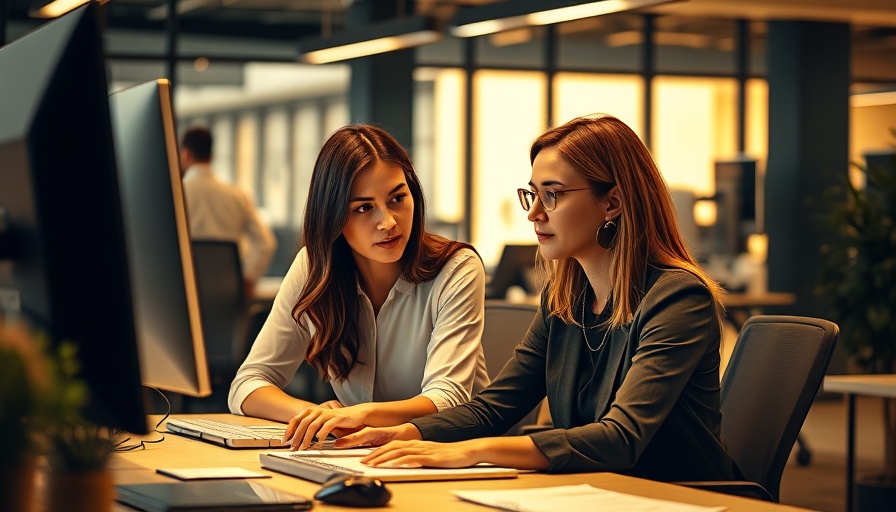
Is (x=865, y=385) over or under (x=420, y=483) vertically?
under

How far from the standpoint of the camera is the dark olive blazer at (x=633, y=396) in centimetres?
184

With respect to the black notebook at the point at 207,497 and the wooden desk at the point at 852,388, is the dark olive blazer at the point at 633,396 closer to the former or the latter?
the black notebook at the point at 207,497

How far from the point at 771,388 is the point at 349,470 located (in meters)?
0.90

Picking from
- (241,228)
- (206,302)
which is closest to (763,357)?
(206,302)

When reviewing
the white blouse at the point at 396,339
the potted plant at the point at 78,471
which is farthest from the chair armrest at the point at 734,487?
the potted plant at the point at 78,471

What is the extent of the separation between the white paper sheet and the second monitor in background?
4.20 m

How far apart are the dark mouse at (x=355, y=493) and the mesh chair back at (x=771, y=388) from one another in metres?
0.94

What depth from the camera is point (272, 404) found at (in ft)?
7.61

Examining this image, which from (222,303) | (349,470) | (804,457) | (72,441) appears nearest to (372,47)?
(222,303)

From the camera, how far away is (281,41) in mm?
9164

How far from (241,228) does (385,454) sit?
15.8ft

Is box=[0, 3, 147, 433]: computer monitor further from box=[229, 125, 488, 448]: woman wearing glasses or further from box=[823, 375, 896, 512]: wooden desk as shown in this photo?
box=[823, 375, 896, 512]: wooden desk

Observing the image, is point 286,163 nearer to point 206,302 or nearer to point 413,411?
point 206,302

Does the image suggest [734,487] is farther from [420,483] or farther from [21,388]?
[21,388]
